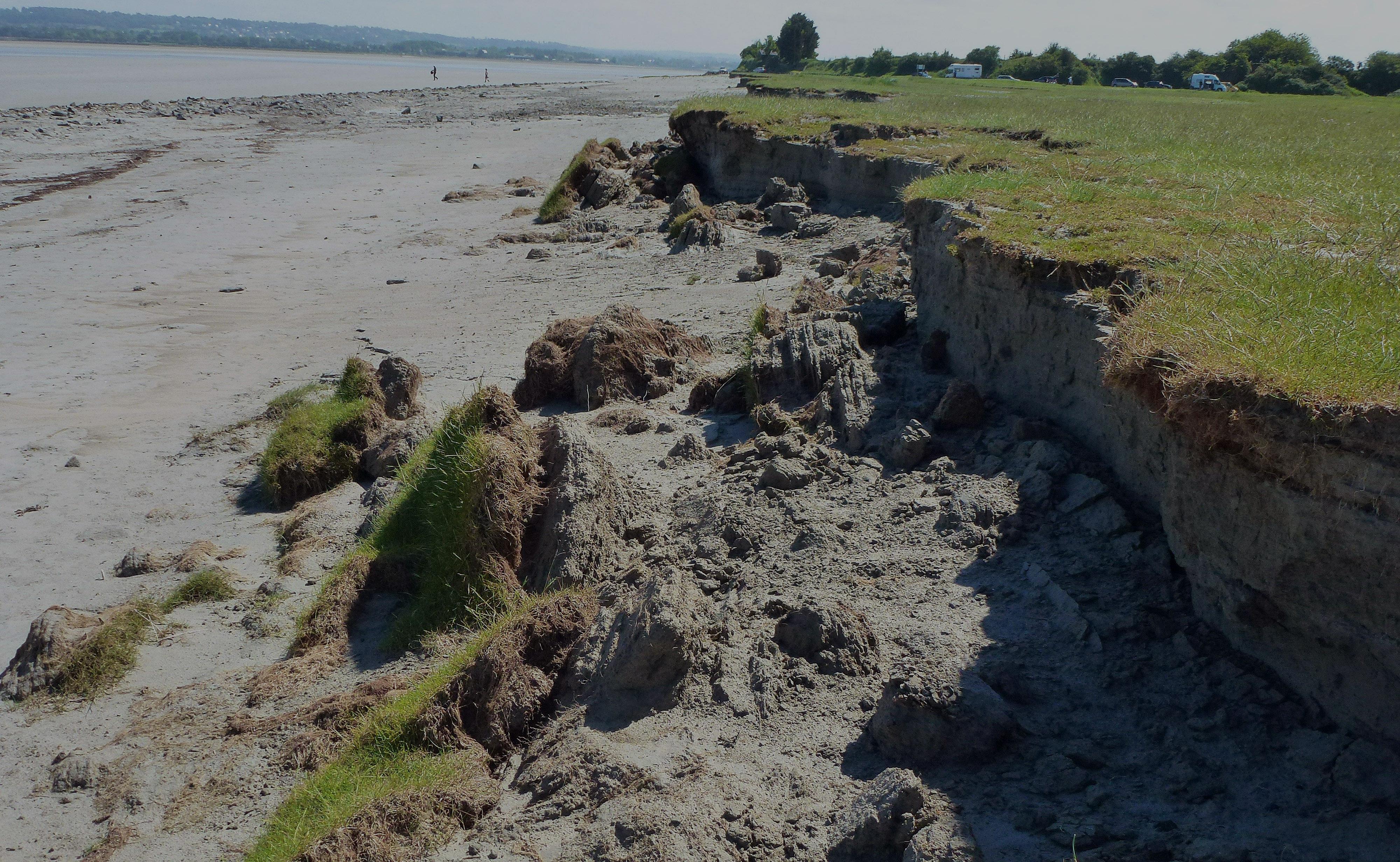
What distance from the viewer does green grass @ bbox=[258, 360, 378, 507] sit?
796cm

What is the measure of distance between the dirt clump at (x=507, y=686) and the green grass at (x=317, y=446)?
3824mm

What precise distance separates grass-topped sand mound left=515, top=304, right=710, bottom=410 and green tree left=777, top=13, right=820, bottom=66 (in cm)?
8311

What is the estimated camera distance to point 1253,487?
3.50 m

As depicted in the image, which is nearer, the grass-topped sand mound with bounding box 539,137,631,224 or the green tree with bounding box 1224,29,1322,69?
the grass-topped sand mound with bounding box 539,137,631,224

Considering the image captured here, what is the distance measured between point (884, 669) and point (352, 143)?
33053 millimetres

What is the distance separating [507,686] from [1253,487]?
10.7ft

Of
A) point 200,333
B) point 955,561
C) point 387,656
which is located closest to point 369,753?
point 387,656

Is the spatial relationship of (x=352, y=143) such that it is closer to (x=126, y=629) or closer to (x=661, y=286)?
(x=661, y=286)

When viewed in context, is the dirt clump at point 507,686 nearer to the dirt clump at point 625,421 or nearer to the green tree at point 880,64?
the dirt clump at point 625,421

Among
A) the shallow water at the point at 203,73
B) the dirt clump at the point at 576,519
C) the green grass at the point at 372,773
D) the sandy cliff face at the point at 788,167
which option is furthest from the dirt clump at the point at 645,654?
the shallow water at the point at 203,73

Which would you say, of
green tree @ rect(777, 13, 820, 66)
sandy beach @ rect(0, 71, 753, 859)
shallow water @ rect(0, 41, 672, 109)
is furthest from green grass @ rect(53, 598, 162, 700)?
green tree @ rect(777, 13, 820, 66)

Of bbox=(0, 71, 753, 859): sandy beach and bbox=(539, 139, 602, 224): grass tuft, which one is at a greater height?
bbox=(539, 139, 602, 224): grass tuft

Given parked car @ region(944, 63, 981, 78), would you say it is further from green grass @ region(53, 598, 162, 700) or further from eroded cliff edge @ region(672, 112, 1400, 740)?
green grass @ region(53, 598, 162, 700)

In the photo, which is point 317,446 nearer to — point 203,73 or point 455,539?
point 455,539
